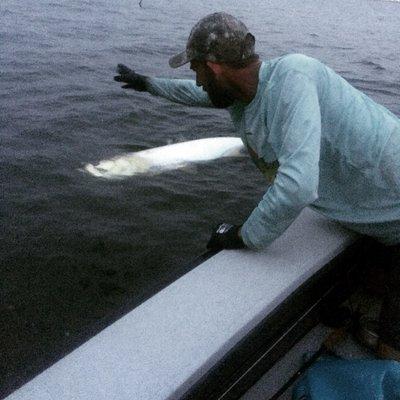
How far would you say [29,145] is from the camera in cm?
660

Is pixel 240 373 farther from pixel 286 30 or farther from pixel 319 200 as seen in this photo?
pixel 286 30

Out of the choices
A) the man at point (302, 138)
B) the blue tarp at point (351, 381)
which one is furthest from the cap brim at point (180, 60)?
the blue tarp at point (351, 381)

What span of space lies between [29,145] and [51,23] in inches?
365

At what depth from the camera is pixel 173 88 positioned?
11.4 ft

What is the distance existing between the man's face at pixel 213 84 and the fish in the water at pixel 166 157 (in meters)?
3.82

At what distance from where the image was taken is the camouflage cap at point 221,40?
2.26 m

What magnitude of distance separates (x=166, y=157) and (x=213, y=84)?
4.30 metres

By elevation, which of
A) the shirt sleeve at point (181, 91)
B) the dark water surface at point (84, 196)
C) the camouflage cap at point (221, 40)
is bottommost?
the dark water surface at point (84, 196)

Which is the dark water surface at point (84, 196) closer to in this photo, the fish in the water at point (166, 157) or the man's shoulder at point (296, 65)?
the fish in the water at point (166, 157)

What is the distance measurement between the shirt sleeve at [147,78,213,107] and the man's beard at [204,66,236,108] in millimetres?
793

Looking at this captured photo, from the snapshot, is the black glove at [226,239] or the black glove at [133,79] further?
the black glove at [133,79]

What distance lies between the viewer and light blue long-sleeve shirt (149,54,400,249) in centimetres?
215

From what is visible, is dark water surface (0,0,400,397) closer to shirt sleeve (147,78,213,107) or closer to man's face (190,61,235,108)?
man's face (190,61,235,108)

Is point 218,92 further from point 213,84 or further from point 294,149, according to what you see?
point 294,149
